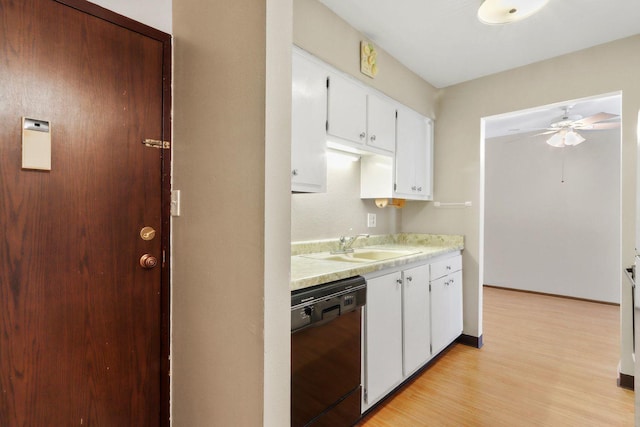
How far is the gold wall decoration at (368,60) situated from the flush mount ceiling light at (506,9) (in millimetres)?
726

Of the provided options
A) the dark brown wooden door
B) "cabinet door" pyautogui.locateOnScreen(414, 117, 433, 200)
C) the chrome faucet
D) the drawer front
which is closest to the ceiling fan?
"cabinet door" pyautogui.locateOnScreen(414, 117, 433, 200)

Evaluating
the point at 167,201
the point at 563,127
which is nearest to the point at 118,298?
the point at 167,201

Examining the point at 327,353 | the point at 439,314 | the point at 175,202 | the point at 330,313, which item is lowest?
the point at 439,314

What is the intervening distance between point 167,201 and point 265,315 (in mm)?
794

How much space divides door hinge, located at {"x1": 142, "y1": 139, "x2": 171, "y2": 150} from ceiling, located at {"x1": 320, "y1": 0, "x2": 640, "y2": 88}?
52.7 inches

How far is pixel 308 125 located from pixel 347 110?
0.43 metres

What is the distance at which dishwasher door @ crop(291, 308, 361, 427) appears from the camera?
4.56 feet

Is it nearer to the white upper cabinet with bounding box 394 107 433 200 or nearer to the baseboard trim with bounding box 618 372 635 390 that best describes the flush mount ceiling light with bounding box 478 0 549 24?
the white upper cabinet with bounding box 394 107 433 200

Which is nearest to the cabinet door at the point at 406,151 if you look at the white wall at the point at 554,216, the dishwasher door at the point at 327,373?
the dishwasher door at the point at 327,373

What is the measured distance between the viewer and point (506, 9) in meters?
1.87

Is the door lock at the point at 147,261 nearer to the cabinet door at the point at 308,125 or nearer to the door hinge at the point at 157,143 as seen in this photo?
the door hinge at the point at 157,143

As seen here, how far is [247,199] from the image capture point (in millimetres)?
1110

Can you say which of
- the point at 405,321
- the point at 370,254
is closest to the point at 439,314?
the point at 405,321

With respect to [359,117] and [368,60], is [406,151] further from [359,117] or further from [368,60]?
[368,60]
